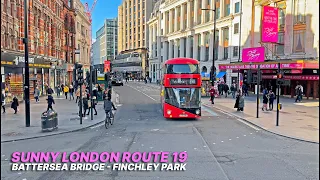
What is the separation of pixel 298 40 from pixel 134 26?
328 feet

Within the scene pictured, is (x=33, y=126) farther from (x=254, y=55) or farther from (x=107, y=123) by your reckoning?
(x=254, y=55)

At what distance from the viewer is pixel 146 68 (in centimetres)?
10550

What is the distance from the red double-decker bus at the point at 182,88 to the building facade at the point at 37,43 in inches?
344

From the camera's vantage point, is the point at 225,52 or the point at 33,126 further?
the point at 225,52

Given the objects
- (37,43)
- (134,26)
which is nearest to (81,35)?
(37,43)

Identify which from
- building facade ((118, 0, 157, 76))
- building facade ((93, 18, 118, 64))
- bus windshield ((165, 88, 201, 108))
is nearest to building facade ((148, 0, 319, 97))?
bus windshield ((165, 88, 201, 108))

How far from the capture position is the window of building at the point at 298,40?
26.8 metres

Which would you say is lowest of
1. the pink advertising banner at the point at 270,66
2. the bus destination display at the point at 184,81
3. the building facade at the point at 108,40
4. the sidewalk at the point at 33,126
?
the sidewalk at the point at 33,126

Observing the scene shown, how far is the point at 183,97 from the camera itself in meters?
16.5

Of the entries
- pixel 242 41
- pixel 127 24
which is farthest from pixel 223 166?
pixel 127 24

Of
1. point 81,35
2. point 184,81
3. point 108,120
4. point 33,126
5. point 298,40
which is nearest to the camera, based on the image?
point 33,126

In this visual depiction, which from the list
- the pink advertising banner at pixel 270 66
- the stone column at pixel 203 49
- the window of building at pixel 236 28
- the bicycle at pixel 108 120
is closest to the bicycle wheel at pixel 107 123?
the bicycle at pixel 108 120

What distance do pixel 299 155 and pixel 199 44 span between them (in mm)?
50494

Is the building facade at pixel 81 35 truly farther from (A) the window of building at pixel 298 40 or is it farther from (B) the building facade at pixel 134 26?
(A) the window of building at pixel 298 40
